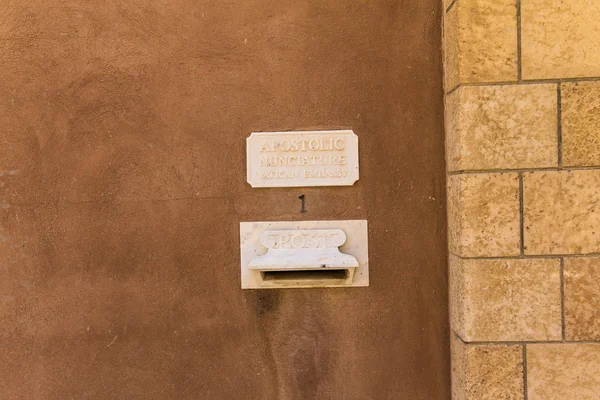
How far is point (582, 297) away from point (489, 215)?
23.4 inches

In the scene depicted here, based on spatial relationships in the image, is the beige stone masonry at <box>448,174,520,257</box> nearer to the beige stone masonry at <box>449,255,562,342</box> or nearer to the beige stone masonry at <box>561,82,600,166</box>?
the beige stone masonry at <box>449,255,562,342</box>

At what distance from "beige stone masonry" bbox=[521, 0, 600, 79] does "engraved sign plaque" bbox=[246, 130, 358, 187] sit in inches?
38.8

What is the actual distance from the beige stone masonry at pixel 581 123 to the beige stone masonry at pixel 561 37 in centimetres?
7

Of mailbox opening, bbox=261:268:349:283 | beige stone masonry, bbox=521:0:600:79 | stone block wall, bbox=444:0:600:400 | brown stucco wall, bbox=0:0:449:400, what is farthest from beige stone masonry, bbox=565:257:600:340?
mailbox opening, bbox=261:268:349:283

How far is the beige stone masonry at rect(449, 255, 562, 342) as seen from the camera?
6.99 feet

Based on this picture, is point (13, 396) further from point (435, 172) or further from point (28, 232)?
point (435, 172)

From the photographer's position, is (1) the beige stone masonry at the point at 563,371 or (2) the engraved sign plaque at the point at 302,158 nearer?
(1) the beige stone masonry at the point at 563,371

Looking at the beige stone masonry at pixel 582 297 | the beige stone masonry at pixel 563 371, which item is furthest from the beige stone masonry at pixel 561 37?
the beige stone masonry at pixel 563 371

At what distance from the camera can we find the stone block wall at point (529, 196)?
6.96ft

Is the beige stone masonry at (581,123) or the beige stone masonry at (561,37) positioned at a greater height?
the beige stone masonry at (561,37)

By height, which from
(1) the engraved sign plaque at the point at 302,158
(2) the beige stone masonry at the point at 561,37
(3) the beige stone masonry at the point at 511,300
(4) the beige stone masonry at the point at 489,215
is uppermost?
(2) the beige stone masonry at the point at 561,37

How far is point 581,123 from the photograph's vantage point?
2.12 m

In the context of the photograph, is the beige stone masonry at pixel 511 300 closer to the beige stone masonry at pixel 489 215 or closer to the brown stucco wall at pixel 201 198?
the beige stone masonry at pixel 489 215

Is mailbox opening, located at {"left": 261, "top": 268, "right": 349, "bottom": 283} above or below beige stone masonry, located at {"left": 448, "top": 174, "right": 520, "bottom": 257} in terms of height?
below
